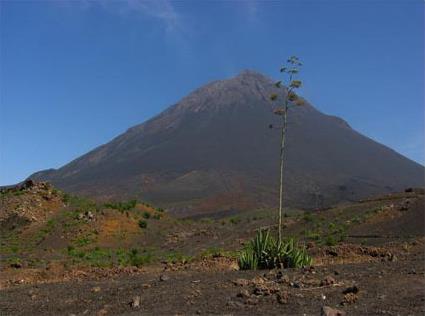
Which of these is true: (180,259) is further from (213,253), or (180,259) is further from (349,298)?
(349,298)

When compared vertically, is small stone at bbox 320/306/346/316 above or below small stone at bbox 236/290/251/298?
below

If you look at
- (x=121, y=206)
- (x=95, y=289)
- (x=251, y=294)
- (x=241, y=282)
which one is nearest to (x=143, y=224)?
(x=121, y=206)

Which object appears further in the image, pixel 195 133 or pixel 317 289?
pixel 195 133

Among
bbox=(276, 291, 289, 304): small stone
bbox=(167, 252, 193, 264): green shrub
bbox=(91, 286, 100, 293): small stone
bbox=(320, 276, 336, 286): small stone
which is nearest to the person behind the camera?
bbox=(276, 291, 289, 304): small stone

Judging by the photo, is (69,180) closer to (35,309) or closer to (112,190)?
(112,190)

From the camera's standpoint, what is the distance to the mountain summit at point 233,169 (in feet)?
Result: 373

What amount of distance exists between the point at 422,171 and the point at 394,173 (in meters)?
20.7

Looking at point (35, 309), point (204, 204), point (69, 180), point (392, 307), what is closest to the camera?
point (392, 307)

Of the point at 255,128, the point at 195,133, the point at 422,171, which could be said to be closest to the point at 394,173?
the point at 422,171

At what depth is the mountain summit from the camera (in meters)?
114

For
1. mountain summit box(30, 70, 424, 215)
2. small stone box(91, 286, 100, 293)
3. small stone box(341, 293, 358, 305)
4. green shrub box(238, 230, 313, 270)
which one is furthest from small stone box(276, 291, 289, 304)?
mountain summit box(30, 70, 424, 215)

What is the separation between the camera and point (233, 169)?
470 ft

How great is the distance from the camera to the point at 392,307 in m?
7.24

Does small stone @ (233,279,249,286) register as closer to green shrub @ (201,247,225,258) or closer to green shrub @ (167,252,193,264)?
green shrub @ (167,252,193,264)
